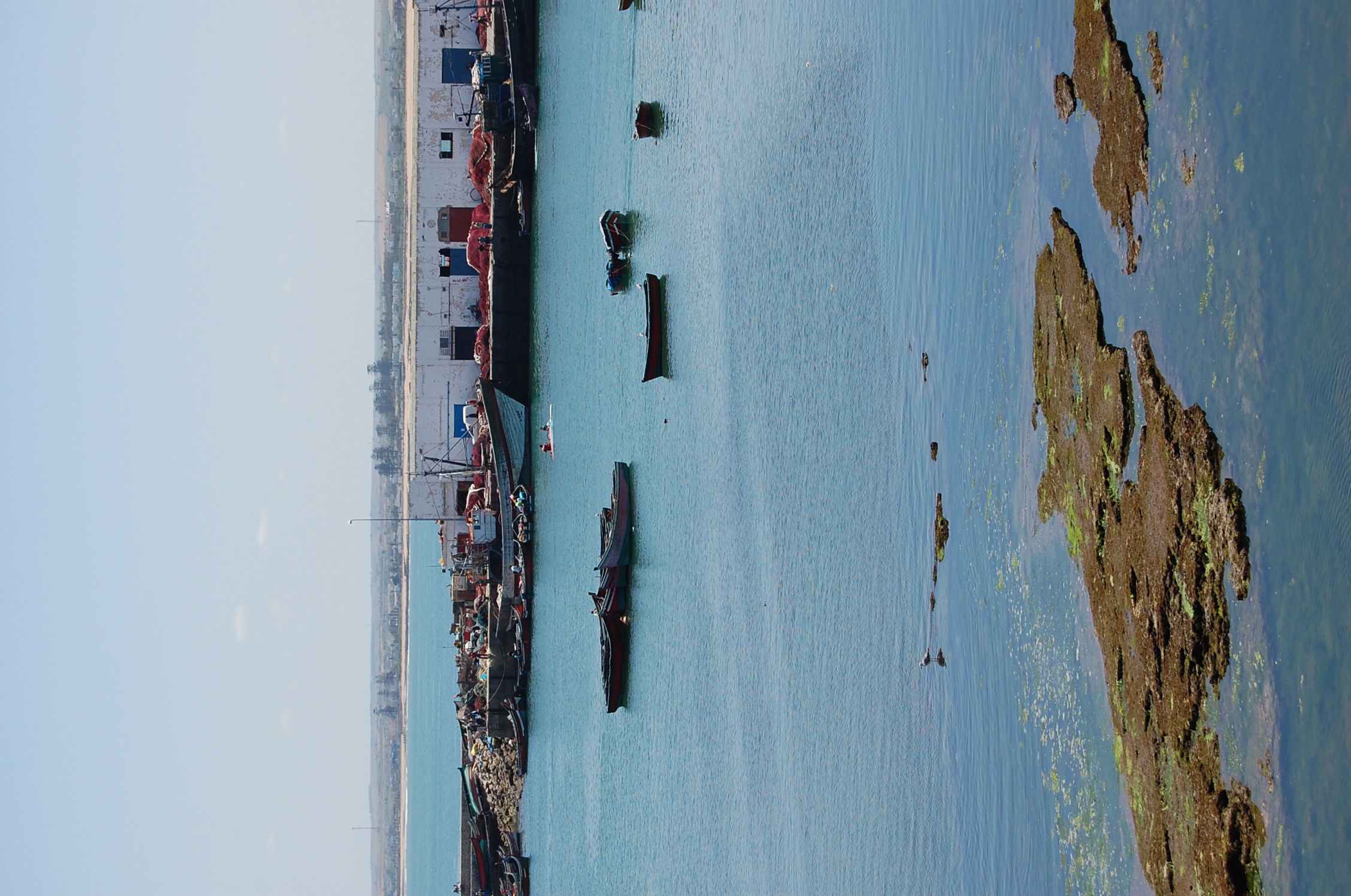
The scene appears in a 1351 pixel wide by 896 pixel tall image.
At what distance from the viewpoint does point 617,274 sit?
26.9 meters

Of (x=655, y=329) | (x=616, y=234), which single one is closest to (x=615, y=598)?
(x=655, y=329)

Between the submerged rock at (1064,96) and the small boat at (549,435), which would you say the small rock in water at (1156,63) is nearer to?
the submerged rock at (1064,96)

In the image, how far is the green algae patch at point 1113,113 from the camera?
31.6 ft

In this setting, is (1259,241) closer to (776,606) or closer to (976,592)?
(976,592)

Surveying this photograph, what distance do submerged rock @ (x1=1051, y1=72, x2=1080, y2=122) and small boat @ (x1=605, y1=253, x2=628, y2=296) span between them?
16.2 meters

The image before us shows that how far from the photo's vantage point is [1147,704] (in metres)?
9.37

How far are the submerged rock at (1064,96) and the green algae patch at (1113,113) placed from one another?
15 cm

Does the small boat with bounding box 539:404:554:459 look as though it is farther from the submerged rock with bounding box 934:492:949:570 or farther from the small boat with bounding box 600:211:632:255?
the submerged rock with bounding box 934:492:949:570

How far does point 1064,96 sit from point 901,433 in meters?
4.96

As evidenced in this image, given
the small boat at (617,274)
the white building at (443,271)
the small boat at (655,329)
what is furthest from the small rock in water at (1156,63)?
the white building at (443,271)

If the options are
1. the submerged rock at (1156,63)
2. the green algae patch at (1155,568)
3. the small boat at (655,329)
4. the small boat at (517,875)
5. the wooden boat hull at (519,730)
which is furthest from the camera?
the wooden boat hull at (519,730)

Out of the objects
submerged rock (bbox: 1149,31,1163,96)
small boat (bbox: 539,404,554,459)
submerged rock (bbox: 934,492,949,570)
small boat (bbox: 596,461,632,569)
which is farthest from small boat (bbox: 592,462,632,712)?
submerged rock (bbox: 1149,31,1163,96)

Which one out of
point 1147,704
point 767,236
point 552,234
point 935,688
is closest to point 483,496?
point 552,234

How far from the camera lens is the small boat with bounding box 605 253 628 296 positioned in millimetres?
26859
